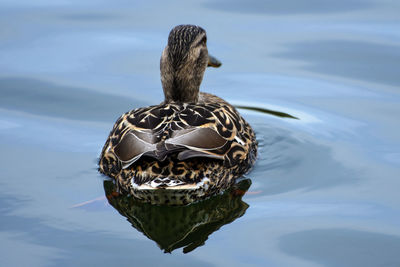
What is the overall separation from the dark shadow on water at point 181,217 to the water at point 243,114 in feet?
0.05

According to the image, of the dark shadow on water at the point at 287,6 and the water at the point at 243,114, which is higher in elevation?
the dark shadow on water at the point at 287,6

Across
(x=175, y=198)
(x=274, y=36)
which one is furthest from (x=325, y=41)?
(x=175, y=198)

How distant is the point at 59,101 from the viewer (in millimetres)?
8352

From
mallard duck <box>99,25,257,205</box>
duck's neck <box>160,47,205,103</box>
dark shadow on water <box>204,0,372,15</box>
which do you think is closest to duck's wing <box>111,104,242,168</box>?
mallard duck <box>99,25,257,205</box>

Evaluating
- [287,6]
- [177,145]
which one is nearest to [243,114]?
[177,145]

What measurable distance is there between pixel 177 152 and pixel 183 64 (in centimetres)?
148

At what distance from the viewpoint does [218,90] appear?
877cm

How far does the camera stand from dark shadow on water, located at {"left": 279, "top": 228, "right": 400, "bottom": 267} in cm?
514

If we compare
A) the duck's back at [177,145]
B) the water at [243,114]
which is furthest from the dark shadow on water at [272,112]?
the duck's back at [177,145]

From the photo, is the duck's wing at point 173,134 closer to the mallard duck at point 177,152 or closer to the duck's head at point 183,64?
the mallard duck at point 177,152

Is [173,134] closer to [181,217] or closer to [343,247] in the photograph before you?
[181,217]

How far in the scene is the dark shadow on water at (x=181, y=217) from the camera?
547 cm

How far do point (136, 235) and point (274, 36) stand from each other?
16.8 feet

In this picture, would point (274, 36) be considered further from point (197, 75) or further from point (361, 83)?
point (197, 75)
